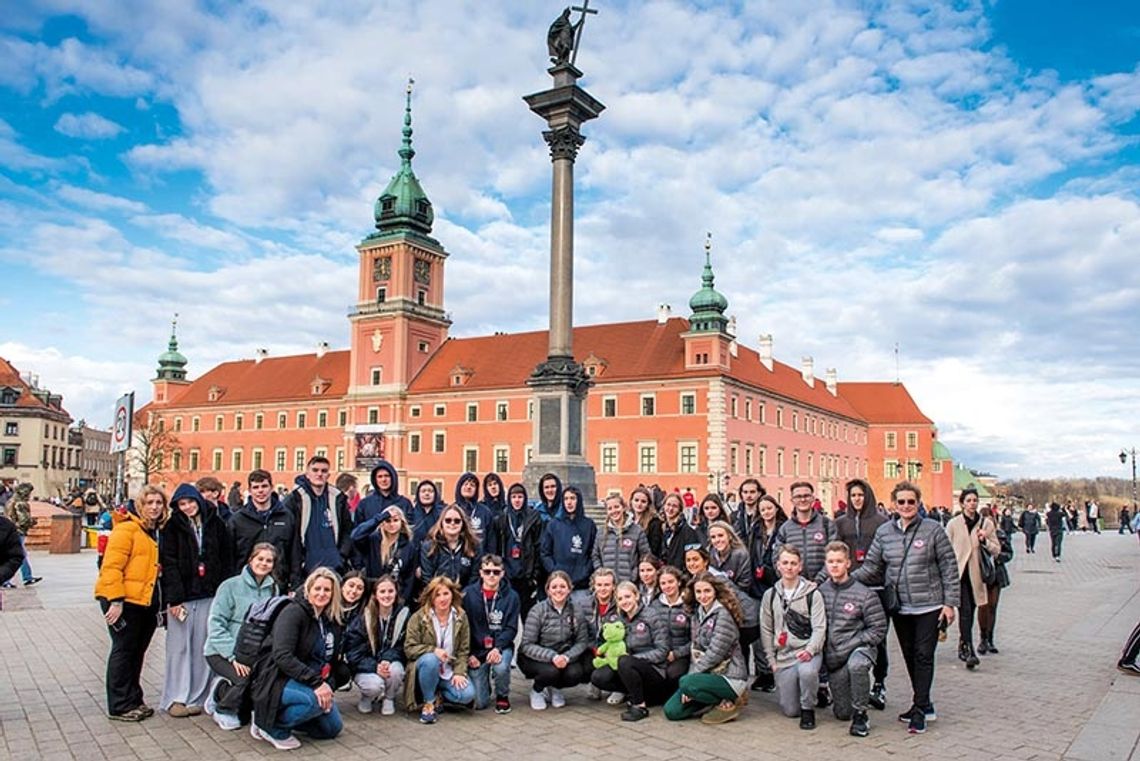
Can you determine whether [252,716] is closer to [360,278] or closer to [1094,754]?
[1094,754]

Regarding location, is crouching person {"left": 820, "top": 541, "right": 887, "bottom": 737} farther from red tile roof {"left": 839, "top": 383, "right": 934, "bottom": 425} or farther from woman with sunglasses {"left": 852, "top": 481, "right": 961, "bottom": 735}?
red tile roof {"left": 839, "top": 383, "right": 934, "bottom": 425}

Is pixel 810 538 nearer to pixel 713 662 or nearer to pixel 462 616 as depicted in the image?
pixel 713 662

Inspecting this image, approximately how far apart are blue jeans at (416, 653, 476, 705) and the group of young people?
0.05ft

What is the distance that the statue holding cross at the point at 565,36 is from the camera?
1852 cm

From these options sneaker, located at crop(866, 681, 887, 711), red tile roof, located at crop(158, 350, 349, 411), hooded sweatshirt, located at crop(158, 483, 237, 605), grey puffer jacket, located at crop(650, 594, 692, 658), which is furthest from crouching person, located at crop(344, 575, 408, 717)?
red tile roof, located at crop(158, 350, 349, 411)

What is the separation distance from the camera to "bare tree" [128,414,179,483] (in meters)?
68.6

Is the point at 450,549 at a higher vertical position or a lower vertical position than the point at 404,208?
lower

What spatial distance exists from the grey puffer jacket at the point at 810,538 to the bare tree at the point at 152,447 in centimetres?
6684

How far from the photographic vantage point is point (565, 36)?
1855cm

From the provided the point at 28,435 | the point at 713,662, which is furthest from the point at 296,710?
the point at 28,435

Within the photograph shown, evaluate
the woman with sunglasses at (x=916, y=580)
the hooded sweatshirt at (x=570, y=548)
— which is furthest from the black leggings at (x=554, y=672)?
the woman with sunglasses at (x=916, y=580)

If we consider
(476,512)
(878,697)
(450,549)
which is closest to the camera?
(878,697)

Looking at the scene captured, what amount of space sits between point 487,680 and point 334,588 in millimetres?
1643

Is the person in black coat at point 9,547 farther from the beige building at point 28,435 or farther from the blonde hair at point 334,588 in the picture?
the beige building at point 28,435
